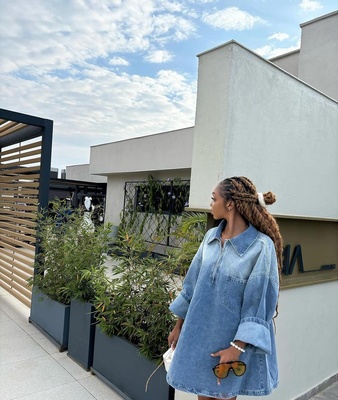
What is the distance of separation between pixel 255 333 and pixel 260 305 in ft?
0.35

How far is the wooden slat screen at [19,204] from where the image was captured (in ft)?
13.1

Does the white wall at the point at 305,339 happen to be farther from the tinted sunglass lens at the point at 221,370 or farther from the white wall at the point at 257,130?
the tinted sunglass lens at the point at 221,370

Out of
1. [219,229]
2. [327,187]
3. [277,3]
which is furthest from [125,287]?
[277,3]

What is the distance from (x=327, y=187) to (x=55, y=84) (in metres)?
5.46

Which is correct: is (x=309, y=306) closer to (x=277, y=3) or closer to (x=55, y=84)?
(x=277, y=3)

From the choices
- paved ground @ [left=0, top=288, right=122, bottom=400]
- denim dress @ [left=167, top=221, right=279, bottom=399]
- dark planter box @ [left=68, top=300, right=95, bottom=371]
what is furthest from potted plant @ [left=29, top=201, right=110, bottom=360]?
denim dress @ [left=167, top=221, right=279, bottom=399]

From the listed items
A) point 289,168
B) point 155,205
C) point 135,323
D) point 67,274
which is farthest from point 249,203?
point 155,205

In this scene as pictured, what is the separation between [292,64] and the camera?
5.13m

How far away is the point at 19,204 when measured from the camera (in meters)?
4.61

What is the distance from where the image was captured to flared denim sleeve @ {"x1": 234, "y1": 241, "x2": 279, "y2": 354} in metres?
1.21

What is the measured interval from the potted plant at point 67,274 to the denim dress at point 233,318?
4.74 ft

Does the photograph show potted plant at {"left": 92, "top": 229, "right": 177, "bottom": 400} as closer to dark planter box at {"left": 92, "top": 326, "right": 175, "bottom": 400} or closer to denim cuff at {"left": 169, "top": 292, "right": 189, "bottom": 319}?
dark planter box at {"left": 92, "top": 326, "right": 175, "bottom": 400}

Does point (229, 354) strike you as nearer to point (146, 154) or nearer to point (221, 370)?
point (221, 370)

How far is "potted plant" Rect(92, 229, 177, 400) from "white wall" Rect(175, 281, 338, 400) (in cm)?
30
